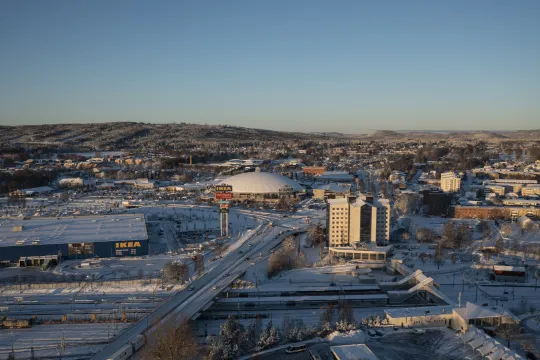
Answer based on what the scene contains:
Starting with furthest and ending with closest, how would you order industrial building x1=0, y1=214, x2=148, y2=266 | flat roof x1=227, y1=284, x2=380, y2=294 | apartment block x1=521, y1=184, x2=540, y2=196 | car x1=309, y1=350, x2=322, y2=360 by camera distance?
apartment block x1=521, y1=184, x2=540, y2=196
industrial building x1=0, y1=214, x2=148, y2=266
flat roof x1=227, y1=284, x2=380, y2=294
car x1=309, y1=350, x2=322, y2=360

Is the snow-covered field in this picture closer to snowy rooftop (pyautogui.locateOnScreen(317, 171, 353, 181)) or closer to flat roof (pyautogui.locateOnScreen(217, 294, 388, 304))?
flat roof (pyautogui.locateOnScreen(217, 294, 388, 304))

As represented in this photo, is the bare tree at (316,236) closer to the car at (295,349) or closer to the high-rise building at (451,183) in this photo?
the car at (295,349)

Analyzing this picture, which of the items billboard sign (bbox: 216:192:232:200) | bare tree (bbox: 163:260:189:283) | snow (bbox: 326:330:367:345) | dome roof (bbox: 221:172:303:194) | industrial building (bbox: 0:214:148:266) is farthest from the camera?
dome roof (bbox: 221:172:303:194)

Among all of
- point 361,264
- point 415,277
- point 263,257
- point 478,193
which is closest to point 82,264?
point 263,257

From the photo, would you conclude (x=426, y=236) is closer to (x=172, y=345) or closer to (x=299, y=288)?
(x=299, y=288)

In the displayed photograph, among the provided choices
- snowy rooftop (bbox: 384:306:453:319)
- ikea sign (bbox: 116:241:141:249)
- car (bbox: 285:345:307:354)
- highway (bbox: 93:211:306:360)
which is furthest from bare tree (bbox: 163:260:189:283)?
snowy rooftop (bbox: 384:306:453:319)

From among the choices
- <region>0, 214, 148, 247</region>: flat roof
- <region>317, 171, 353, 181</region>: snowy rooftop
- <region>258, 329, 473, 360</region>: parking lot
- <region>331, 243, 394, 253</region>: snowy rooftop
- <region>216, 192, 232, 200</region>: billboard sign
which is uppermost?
<region>216, 192, 232, 200</region>: billboard sign
